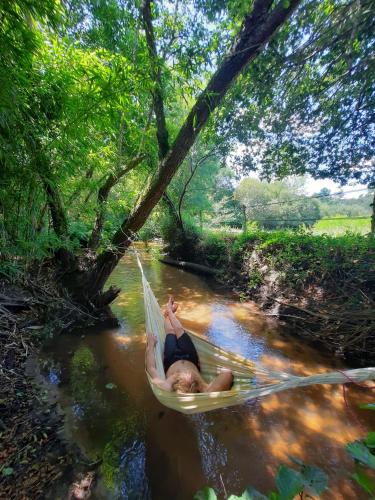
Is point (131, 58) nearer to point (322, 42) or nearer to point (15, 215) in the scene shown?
point (15, 215)

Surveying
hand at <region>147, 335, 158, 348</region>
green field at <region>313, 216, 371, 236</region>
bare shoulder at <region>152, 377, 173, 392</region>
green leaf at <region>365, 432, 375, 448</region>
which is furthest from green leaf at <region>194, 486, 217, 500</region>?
green field at <region>313, 216, 371, 236</region>

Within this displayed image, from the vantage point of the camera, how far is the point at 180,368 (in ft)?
6.00

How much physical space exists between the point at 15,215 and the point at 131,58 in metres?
1.68

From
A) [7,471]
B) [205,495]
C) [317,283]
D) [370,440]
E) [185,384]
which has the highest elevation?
[370,440]

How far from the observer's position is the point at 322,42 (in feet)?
8.55

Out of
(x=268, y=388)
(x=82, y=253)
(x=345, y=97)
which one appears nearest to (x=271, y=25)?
(x=345, y=97)

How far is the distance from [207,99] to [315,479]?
245cm

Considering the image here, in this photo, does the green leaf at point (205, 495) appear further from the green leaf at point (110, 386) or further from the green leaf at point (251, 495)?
the green leaf at point (110, 386)

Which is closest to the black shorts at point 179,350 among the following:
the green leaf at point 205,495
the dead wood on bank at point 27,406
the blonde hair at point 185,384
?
the blonde hair at point 185,384

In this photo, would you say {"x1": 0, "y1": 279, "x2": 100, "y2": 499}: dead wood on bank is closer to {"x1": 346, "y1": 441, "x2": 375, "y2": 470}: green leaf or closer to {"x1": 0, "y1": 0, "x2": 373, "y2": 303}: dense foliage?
{"x1": 0, "y1": 0, "x2": 373, "y2": 303}: dense foliage

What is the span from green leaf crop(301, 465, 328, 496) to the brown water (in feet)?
3.41

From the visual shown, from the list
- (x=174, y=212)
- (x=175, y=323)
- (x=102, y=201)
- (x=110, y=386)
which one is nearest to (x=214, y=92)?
(x=102, y=201)

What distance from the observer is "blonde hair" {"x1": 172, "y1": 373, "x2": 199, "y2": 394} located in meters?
1.60

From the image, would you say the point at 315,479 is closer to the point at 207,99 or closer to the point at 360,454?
the point at 360,454
